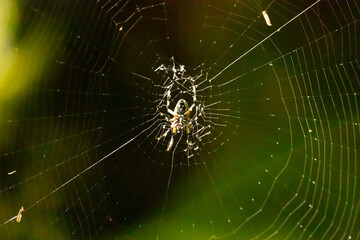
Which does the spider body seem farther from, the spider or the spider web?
the spider web

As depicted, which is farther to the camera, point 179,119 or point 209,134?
point 179,119

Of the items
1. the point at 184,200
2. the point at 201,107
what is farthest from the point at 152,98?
the point at 184,200

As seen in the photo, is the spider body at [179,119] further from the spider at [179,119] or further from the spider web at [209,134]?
the spider web at [209,134]

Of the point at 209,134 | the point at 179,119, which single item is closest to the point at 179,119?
the point at 179,119

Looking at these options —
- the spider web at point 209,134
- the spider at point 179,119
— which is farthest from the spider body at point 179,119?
the spider web at point 209,134

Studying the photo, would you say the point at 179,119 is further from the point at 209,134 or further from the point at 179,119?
the point at 209,134

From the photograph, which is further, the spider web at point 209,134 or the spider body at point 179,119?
the spider body at point 179,119
